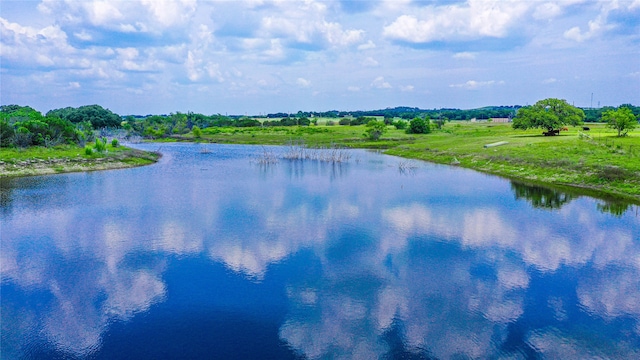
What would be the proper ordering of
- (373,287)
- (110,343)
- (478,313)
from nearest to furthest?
1. (110,343)
2. (478,313)
3. (373,287)

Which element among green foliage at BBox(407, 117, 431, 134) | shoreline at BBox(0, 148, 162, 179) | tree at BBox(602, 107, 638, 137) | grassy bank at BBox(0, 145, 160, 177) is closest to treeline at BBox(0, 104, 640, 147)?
grassy bank at BBox(0, 145, 160, 177)

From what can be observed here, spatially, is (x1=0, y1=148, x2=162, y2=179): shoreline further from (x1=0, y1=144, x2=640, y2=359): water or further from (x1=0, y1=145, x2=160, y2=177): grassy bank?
(x1=0, y1=144, x2=640, y2=359): water

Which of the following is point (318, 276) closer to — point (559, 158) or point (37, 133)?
point (559, 158)

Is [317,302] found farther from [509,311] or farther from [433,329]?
[509,311]

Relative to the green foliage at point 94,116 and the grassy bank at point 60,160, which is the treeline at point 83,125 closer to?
the green foliage at point 94,116

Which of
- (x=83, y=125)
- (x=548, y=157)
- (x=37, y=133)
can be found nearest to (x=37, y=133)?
(x=37, y=133)

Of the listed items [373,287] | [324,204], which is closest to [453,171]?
[324,204]
